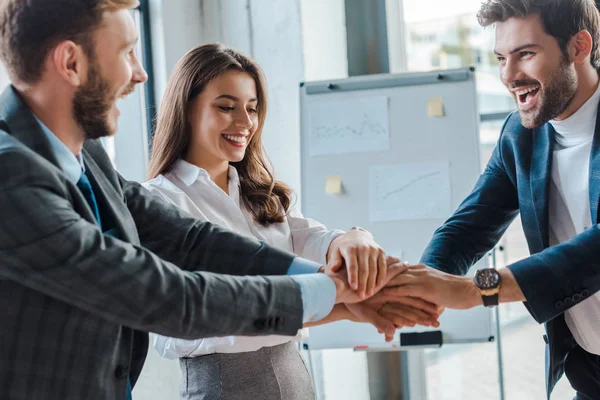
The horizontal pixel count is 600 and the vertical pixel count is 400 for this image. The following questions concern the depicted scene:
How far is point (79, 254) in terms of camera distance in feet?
4.47

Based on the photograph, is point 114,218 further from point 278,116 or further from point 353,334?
point 278,116

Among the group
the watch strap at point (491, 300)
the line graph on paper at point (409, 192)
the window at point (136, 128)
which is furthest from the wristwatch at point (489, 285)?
the window at point (136, 128)

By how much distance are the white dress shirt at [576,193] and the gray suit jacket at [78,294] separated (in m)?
0.99

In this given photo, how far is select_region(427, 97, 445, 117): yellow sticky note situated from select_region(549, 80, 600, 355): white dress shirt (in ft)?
3.11

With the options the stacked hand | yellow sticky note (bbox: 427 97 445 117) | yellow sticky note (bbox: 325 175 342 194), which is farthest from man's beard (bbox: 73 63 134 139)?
yellow sticky note (bbox: 427 97 445 117)

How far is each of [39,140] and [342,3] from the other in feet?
9.20

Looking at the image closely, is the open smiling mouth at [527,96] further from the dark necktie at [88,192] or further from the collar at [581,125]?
the dark necktie at [88,192]

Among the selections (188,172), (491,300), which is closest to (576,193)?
(491,300)

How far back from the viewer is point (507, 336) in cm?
384

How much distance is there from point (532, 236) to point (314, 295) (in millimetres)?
887

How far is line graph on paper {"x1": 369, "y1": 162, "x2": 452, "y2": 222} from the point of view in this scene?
3141 mm

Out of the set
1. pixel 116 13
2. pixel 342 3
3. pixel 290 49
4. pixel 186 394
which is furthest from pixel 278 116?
pixel 116 13

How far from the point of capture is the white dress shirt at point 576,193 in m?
2.12

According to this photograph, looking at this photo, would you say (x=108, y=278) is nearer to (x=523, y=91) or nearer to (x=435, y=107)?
(x=523, y=91)
